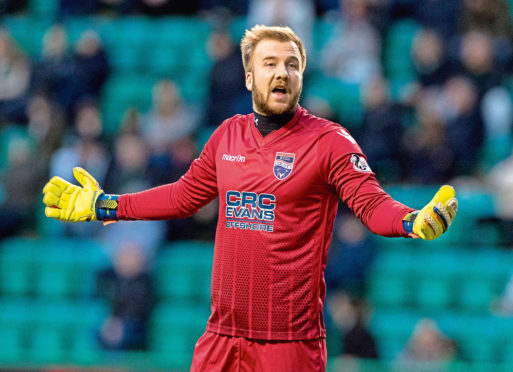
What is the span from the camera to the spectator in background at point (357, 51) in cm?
980

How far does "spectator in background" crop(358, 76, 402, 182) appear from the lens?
8656mm

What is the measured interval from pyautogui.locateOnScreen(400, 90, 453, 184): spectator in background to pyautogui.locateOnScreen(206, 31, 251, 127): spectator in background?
5.91ft

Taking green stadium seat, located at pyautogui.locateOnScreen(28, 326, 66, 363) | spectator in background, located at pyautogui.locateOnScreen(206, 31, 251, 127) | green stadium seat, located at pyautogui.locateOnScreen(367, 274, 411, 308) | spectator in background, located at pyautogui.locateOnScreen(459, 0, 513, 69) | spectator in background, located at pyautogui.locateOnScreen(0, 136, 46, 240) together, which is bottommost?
green stadium seat, located at pyautogui.locateOnScreen(28, 326, 66, 363)

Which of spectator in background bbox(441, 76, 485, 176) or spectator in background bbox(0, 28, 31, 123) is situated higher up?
spectator in background bbox(0, 28, 31, 123)

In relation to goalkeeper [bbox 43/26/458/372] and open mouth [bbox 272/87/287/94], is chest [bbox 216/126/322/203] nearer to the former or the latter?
goalkeeper [bbox 43/26/458/372]

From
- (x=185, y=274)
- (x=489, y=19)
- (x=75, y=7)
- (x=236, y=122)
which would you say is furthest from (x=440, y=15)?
(x=236, y=122)

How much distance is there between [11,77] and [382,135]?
477cm

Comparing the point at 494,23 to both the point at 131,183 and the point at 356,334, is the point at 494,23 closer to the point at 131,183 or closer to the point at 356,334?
the point at 356,334

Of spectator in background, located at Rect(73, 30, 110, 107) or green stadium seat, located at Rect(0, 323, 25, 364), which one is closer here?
green stadium seat, located at Rect(0, 323, 25, 364)

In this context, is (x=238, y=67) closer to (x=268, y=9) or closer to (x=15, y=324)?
(x=268, y=9)

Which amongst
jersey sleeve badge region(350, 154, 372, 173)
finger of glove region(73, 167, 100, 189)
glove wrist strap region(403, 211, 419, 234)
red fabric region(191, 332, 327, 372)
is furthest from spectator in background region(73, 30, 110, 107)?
glove wrist strap region(403, 211, 419, 234)

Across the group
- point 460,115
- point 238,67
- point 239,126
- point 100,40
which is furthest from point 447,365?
point 100,40

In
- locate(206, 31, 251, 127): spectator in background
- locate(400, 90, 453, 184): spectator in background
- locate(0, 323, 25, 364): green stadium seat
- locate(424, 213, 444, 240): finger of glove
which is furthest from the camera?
locate(206, 31, 251, 127): spectator in background

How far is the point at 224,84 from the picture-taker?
9656 millimetres
